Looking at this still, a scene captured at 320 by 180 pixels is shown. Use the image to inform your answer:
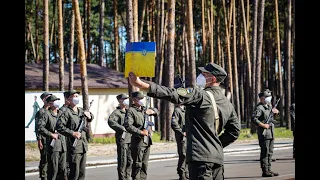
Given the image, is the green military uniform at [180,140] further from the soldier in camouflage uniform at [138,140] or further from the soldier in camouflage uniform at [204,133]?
the soldier in camouflage uniform at [204,133]

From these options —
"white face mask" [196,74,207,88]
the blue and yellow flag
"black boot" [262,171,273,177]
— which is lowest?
"black boot" [262,171,273,177]

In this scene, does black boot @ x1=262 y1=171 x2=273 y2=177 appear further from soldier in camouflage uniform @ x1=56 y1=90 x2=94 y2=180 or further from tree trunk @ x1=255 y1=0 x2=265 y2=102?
tree trunk @ x1=255 y1=0 x2=265 y2=102

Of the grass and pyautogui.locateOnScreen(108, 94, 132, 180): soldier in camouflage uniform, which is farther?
the grass

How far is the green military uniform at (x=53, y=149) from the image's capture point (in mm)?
11992

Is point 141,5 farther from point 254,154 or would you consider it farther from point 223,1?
point 254,154

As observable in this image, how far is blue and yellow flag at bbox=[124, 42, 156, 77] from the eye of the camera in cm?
581

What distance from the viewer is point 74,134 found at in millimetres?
11992

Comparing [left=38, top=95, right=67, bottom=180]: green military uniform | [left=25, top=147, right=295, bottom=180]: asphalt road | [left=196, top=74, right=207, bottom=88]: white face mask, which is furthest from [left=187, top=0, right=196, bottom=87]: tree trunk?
[left=196, top=74, right=207, bottom=88]: white face mask

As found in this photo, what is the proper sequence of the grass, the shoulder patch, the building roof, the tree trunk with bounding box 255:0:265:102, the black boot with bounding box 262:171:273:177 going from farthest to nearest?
the tree trunk with bounding box 255:0:265:102 → the building roof → the grass → the black boot with bounding box 262:171:273:177 → the shoulder patch

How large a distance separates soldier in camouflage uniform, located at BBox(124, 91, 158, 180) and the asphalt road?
6.61 ft

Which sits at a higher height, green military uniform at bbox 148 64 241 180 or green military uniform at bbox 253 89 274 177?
green military uniform at bbox 148 64 241 180

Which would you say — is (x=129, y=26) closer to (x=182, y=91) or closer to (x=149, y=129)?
(x=149, y=129)

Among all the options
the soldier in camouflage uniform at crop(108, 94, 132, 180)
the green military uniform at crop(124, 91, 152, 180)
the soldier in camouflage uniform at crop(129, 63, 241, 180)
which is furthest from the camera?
the soldier in camouflage uniform at crop(108, 94, 132, 180)
